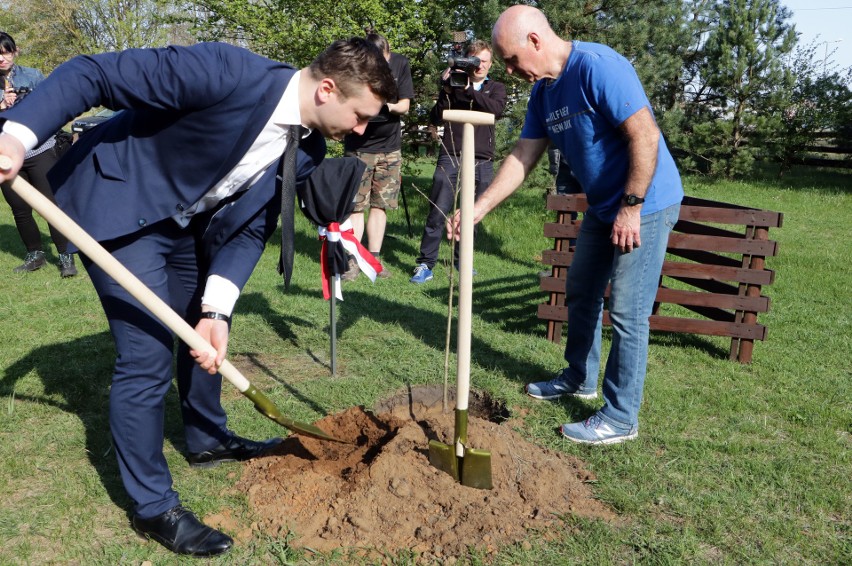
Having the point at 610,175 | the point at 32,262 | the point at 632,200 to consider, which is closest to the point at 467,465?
the point at 632,200

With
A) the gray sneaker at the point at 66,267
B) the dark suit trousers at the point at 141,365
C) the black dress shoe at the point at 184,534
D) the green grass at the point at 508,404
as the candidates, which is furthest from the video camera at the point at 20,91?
the black dress shoe at the point at 184,534

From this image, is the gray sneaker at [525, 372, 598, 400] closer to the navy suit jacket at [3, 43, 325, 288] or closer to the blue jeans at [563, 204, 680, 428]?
the blue jeans at [563, 204, 680, 428]

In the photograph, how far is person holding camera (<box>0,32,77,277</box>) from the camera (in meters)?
6.45

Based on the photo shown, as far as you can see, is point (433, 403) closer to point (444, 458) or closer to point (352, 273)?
point (444, 458)

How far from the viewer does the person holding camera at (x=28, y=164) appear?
6453 millimetres

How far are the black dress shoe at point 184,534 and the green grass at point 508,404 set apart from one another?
2.5 inches

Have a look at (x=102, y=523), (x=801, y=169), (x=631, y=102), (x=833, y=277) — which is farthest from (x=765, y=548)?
(x=801, y=169)

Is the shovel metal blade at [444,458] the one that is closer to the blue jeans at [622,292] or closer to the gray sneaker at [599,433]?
the gray sneaker at [599,433]

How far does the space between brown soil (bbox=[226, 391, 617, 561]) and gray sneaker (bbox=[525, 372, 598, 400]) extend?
0.72 meters

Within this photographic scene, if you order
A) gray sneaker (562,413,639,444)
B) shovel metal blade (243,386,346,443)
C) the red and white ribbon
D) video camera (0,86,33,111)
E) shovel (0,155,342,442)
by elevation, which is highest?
video camera (0,86,33,111)

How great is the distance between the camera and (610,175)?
135 inches

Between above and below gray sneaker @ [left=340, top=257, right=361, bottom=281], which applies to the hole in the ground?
above

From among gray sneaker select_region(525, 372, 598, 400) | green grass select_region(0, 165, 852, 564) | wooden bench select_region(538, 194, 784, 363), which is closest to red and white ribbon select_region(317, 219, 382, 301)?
green grass select_region(0, 165, 852, 564)

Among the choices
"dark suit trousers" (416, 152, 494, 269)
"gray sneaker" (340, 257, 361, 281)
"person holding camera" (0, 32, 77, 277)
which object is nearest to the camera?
"person holding camera" (0, 32, 77, 277)
